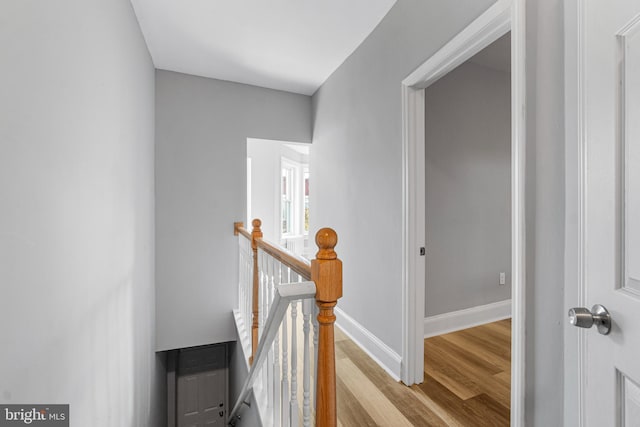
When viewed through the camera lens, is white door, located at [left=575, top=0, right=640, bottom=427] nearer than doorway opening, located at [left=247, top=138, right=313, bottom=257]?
Yes

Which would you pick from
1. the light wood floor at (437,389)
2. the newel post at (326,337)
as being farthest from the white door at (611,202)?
the light wood floor at (437,389)

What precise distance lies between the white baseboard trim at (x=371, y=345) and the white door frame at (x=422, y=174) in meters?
0.09

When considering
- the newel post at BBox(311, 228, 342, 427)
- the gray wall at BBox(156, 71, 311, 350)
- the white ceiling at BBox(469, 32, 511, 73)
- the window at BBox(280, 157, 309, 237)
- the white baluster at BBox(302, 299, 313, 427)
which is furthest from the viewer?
the window at BBox(280, 157, 309, 237)

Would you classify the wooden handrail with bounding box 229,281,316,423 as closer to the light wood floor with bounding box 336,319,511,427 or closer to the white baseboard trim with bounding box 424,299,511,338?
the light wood floor with bounding box 336,319,511,427

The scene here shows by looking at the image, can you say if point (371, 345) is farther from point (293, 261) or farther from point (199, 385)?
point (199, 385)

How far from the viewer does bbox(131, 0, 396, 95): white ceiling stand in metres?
2.09

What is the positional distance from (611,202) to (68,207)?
175 centimetres

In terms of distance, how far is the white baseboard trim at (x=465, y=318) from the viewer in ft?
8.61

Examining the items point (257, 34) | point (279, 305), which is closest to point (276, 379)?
point (279, 305)

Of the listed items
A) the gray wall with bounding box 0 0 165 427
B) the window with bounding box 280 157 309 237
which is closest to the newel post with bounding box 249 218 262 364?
the gray wall with bounding box 0 0 165 427

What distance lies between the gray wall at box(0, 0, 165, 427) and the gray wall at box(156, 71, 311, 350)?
1017 mm

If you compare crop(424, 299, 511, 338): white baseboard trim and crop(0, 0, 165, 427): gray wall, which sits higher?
crop(0, 0, 165, 427): gray wall

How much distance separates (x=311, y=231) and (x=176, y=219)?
1.57m

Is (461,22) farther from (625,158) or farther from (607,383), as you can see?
(607,383)
